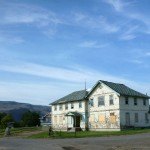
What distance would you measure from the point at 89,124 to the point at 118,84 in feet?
27.4

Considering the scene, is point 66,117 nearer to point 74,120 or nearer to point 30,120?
point 74,120

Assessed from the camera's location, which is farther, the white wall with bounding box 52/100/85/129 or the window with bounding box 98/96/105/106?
the white wall with bounding box 52/100/85/129

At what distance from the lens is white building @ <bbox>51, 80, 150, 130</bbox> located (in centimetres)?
5591

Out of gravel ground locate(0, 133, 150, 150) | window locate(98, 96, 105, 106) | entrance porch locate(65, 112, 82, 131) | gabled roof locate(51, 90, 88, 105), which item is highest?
gabled roof locate(51, 90, 88, 105)

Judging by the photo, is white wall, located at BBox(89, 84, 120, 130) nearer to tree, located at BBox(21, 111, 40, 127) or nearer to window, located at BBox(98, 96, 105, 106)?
window, located at BBox(98, 96, 105, 106)

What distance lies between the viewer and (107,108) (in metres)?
57.5

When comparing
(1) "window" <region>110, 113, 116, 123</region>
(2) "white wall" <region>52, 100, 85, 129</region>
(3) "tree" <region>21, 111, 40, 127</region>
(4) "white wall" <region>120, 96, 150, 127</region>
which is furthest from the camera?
(3) "tree" <region>21, 111, 40, 127</region>

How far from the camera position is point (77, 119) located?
6372cm

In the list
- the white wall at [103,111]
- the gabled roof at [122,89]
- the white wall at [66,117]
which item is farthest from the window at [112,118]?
the white wall at [66,117]

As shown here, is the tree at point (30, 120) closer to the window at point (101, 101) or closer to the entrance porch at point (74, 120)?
the entrance porch at point (74, 120)

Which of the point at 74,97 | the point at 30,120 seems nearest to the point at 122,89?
the point at 74,97

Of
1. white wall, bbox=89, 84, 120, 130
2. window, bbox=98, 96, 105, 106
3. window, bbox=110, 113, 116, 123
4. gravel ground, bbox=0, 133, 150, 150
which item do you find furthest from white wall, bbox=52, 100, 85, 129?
gravel ground, bbox=0, 133, 150, 150

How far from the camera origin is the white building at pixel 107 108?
55906 millimetres

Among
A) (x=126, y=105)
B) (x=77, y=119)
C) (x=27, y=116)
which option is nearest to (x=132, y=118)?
(x=126, y=105)
